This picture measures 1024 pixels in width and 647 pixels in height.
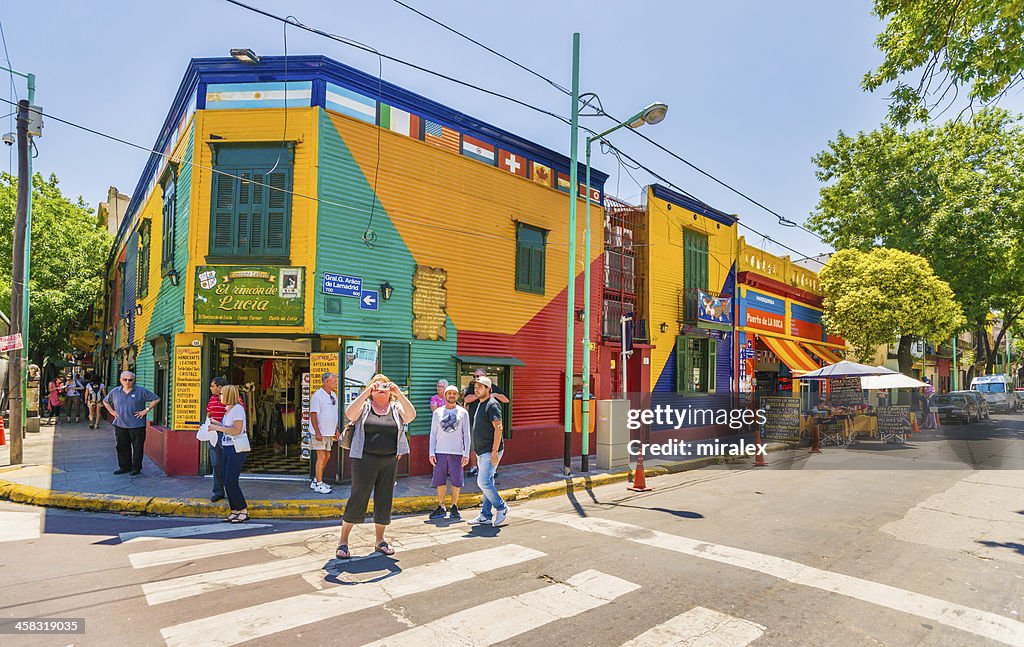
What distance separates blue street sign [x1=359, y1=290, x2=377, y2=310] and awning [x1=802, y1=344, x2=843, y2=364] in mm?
19415

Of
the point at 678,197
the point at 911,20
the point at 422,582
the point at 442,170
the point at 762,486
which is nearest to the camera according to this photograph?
the point at 422,582

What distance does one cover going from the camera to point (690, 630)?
13.9 feet

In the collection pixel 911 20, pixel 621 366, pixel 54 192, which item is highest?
pixel 54 192

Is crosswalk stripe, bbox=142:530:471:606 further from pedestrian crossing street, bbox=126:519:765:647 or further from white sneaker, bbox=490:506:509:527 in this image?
white sneaker, bbox=490:506:509:527

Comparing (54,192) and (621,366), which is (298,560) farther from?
(54,192)

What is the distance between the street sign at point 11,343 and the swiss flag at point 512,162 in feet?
32.8

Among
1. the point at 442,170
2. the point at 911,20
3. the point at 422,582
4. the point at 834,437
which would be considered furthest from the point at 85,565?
the point at 834,437

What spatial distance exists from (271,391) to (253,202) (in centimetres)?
495

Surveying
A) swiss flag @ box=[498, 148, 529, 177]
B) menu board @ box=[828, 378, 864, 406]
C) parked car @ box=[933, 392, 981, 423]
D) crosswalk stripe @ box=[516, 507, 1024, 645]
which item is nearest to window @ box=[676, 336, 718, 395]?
menu board @ box=[828, 378, 864, 406]

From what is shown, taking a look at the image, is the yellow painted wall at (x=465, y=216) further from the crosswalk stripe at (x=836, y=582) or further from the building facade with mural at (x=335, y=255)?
the crosswalk stripe at (x=836, y=582)

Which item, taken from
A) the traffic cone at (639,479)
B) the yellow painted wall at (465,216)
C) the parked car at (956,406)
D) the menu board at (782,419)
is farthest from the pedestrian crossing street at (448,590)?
the parked car at (956,406)

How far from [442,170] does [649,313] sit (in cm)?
777

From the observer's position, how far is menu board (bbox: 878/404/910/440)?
18.1 meters

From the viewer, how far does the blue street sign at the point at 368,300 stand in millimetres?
10398
